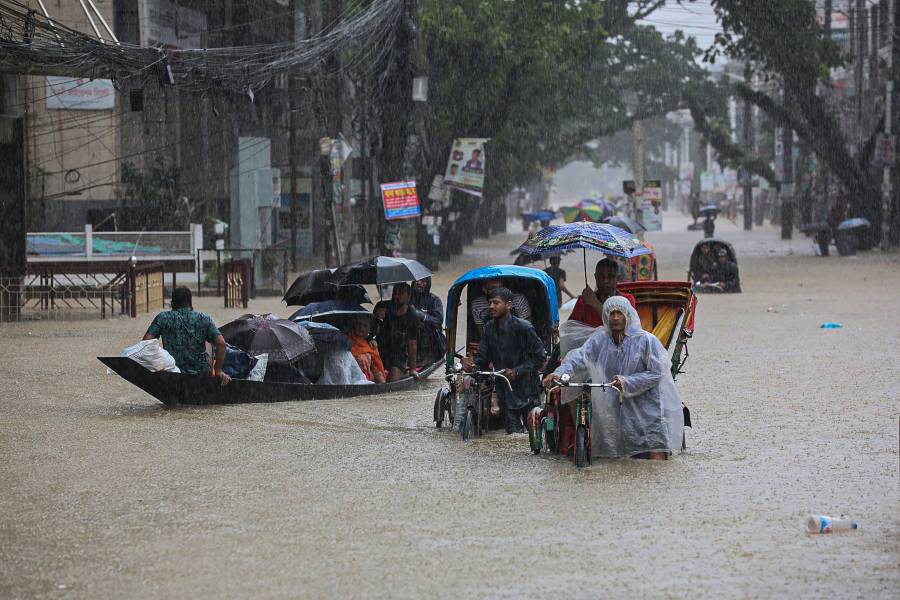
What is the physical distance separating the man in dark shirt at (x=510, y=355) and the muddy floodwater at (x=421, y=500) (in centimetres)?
36

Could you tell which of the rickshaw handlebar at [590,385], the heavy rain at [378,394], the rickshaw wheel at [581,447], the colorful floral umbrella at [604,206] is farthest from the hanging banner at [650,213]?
the rickshaw wheel at [581,447]

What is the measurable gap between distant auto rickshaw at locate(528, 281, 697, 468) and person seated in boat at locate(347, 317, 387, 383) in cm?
281

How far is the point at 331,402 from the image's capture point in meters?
12.7

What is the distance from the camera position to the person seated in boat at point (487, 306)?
1192cm

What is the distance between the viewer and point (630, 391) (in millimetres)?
9477

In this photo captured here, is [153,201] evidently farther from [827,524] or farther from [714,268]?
[827,524]

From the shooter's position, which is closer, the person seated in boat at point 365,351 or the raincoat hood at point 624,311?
the raincoat hood at point 624,311

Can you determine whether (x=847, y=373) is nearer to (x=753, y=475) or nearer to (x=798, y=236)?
(x=753, y=475)

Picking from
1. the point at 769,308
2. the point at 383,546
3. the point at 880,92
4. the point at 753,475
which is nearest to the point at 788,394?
the point at 753,475

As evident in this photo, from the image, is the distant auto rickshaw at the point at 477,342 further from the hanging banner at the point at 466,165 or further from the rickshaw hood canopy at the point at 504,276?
the hanging banner at the point at 466,165

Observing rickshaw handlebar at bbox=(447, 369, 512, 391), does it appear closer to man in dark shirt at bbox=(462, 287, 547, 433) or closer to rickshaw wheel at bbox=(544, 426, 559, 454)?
man in dark shirt at bbox=(462, 287, 547, 433)

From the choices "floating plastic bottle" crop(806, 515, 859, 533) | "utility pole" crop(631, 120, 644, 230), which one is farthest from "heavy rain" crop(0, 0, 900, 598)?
"utility pole" crop(631, 120, 644, 230)

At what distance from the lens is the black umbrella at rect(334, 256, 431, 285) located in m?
13.7

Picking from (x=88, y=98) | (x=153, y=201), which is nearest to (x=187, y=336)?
(x=153, y=201)
